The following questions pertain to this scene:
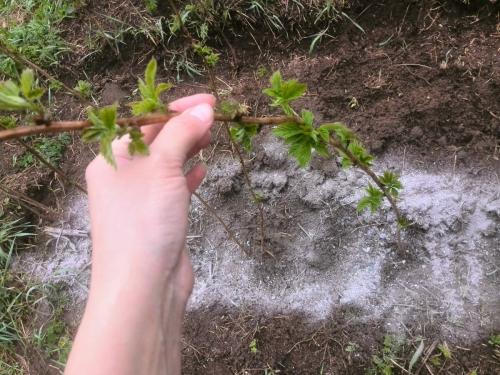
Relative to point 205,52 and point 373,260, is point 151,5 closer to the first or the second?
point 205,52

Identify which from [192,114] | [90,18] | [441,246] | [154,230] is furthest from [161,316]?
[90,18]

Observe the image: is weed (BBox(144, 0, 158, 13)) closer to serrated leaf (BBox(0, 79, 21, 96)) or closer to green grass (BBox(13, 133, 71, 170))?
green grass (BBox(13, 133, 71, 170))

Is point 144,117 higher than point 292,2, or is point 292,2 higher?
point 144,117

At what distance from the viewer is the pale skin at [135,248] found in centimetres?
134

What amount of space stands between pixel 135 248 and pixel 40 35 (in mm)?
2514

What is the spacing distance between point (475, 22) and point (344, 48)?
73cm

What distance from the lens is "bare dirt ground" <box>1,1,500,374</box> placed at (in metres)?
2.15

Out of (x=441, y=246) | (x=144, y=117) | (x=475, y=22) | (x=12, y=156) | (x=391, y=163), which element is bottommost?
(x=441, y=246)

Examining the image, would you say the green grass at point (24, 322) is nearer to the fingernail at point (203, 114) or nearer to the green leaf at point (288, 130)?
the fingernail at point (203, 114)

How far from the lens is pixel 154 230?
1400 millimetres

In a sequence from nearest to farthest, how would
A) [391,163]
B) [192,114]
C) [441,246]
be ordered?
[192,114] → [441,246] → [391,163]

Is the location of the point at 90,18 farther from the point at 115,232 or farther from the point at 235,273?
the point at 115,232

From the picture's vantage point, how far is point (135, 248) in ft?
4.54

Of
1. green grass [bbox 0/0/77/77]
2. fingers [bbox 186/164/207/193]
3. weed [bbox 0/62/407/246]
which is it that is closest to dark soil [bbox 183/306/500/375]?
weed [bbox 0/62/407/246]
